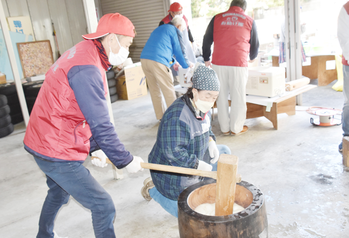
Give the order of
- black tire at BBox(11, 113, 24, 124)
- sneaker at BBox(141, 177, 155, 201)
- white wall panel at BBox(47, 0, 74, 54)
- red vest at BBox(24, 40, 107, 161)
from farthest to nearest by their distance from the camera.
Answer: white wall panel at BBox(47, 0, 74, 54) < black tire at BBox(11, 113, 24, 124) < sneaker at BBox(141, 177, 155, 201) < red vest at BBox(24, 40, 107, 161)

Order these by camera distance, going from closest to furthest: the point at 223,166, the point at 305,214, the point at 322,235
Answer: the point at 223,166 → the point at 322,235 → the point at 305,214

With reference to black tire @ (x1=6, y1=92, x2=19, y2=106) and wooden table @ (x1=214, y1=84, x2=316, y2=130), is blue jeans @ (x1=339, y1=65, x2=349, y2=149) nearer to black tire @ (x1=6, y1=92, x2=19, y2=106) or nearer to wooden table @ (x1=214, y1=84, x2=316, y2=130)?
wooden table @ (x1=214, y1=84, x2=316, y2=130)

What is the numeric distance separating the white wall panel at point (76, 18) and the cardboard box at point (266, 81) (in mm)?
5322

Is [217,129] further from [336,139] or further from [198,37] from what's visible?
[198,37]

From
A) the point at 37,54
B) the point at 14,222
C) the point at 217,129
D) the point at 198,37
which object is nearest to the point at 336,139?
the point at 217,129

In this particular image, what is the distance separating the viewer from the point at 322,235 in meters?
2.04

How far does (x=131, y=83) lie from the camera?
6980 millimetres

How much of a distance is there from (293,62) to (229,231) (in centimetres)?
419

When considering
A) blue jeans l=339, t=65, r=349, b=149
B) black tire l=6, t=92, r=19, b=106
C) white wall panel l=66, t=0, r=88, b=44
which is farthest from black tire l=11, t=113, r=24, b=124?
blue jeans l=339, t=65, r=349, b=149

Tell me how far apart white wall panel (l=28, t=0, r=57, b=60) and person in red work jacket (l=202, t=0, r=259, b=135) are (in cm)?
503

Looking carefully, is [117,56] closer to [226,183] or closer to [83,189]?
[83,189]

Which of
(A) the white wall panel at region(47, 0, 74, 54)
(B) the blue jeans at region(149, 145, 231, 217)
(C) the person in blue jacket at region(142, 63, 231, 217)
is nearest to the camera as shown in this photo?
(C) the person in blue jacket at region(142, 63, 231, 217)

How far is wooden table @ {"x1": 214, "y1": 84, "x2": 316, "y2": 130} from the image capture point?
4.04m

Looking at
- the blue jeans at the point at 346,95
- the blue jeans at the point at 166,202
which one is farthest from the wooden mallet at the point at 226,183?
the blue jeans at the point at 346,95
